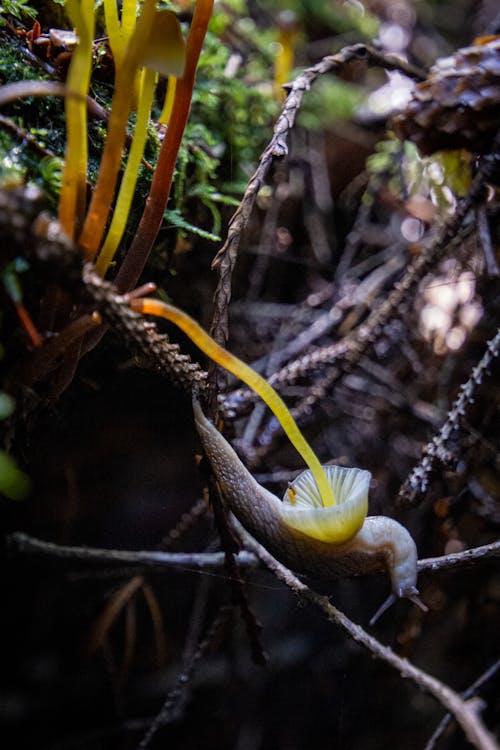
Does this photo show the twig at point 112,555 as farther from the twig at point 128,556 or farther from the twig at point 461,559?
the twig at point 461,559

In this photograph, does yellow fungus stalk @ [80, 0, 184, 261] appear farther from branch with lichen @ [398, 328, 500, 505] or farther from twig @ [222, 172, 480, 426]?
branch with lichen @ [398, 328, 500, 505]

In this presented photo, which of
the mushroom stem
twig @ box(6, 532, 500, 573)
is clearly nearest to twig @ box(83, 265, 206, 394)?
the mushroom stem

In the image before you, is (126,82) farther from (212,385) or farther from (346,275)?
(346,275)

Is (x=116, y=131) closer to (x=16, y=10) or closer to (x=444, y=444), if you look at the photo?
(x=16, y=10)

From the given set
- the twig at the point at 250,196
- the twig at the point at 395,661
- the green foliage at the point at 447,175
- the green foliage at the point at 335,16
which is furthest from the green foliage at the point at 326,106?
the twig at the point at 395,661

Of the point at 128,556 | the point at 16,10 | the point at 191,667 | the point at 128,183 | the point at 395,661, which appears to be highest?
the point at 16,10

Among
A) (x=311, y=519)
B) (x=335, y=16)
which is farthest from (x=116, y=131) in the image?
(x=335, y=16)
